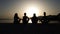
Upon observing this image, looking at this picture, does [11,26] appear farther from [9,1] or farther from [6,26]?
[9,1]

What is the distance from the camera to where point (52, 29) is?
1069 millimetres

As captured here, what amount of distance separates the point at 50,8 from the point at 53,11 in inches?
1.9

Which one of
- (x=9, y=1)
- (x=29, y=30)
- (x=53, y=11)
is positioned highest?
(x=9, y=1)

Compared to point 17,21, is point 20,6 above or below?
above

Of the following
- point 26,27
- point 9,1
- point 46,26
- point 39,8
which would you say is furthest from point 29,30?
point 9,1

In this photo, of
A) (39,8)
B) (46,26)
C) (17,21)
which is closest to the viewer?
(46,26)

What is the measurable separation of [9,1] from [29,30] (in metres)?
0.55

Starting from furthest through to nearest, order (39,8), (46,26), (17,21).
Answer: (39,8)
(17,21)
(46,26)

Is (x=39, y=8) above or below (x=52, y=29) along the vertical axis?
above

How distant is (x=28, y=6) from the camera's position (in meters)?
1.46

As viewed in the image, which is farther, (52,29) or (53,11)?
(53,11)

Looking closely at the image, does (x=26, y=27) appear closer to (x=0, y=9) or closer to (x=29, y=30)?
(x=29, y=30)

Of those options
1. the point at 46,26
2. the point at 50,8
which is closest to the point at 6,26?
the point at 46,26

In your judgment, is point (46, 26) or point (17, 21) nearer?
point (46, 26)
